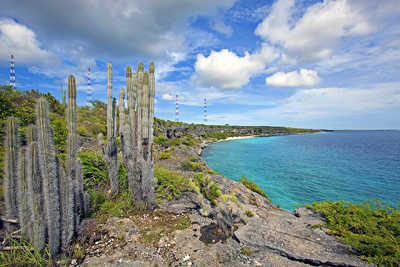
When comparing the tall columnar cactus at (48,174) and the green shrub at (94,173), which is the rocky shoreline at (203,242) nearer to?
the tall columnar cactus at (48,174)

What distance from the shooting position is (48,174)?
11.4ft

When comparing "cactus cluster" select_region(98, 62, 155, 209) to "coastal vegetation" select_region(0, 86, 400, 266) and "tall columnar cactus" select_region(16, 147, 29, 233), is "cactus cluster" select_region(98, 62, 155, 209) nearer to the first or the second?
"coastal vegetation" select_region(0, 86, 400, 266)

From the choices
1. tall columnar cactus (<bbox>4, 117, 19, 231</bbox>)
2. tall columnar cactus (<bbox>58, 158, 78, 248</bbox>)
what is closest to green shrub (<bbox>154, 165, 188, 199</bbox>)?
tall columnar cactus (<bbox>58, 158, 78, 248</bbox>)

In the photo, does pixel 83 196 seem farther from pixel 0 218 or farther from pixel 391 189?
pixel 391 189

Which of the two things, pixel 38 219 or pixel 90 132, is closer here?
pixel 38 219

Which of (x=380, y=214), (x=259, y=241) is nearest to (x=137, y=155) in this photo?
(x=259, y=241)

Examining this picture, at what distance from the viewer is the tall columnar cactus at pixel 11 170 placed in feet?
12.4

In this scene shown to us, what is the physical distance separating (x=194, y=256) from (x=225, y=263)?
73 cm

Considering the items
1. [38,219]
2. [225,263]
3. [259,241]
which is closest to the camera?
[38,219]

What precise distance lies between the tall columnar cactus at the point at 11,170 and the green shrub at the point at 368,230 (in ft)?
27.2

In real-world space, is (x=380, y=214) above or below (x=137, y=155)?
below

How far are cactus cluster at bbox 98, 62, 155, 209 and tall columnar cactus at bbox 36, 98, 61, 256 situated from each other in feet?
8.31

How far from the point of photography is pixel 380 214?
207 inches

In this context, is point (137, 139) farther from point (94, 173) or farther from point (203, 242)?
point (203, 242)
